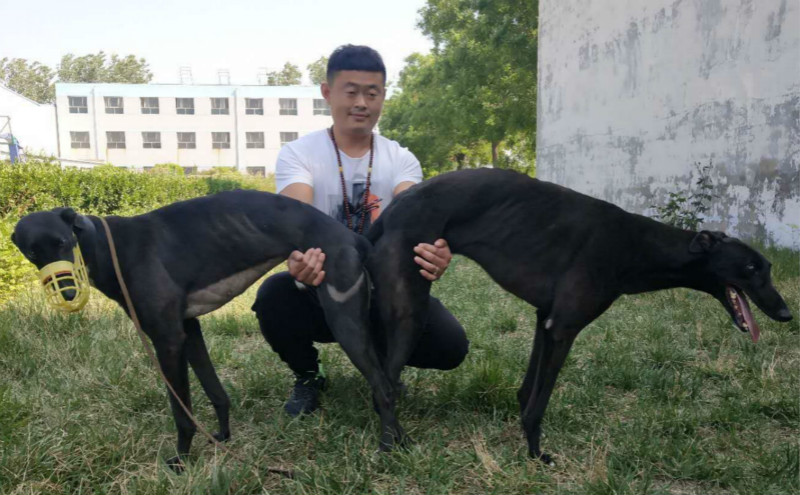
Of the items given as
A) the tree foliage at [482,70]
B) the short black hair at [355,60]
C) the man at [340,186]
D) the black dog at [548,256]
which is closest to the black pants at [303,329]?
the man at [340,186]

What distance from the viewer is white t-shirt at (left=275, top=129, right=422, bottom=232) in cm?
317

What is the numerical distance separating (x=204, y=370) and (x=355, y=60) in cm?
165

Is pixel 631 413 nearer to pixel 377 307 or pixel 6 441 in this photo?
pixel 377 307

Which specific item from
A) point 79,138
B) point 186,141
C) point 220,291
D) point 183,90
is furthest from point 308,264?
point 79,138

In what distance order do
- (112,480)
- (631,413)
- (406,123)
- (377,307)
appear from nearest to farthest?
(112,480) → (377,307) → (631,413) → (406,123)

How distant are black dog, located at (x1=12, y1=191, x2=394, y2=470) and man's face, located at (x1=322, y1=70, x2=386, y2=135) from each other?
28.1 inches

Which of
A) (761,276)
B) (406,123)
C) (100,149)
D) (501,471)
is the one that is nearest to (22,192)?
(501,471)

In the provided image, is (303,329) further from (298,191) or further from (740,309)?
(740,309)

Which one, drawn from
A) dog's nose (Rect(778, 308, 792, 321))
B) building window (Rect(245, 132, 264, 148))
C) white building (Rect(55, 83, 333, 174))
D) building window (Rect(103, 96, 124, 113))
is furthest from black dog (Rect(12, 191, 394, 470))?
building window (Rect(103, 96, 124, 113))

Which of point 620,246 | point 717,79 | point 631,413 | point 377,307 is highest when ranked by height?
point 717,79

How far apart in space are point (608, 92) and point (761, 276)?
9332mm

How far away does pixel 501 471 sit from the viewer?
8.05ft

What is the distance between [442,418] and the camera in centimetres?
316

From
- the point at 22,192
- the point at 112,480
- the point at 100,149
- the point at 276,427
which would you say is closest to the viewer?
the point at 112,480
